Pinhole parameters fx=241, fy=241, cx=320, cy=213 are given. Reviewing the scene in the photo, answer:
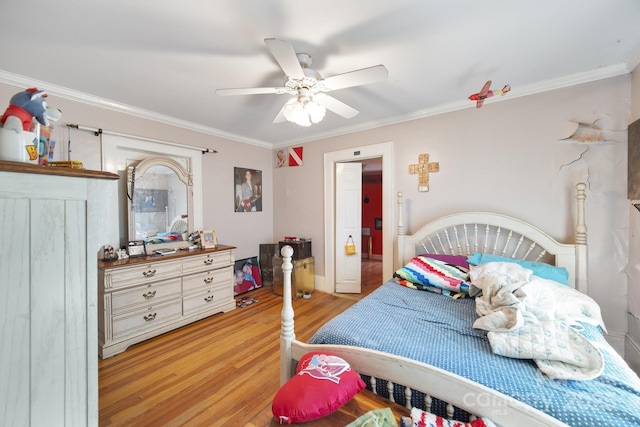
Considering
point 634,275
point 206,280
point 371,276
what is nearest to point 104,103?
point 206,280

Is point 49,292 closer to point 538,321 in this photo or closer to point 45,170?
point 45,170

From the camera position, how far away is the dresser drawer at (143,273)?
83.9 inches

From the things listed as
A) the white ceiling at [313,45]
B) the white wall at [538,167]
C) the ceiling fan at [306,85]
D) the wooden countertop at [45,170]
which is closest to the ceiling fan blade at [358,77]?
the ceiling fan at [306,85]

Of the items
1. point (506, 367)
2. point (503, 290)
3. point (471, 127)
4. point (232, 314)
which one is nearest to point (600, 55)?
point (471, 127)

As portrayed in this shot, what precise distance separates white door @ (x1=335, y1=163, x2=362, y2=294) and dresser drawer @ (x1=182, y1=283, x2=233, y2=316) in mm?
1556

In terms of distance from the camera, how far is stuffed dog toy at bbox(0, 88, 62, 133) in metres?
0.72

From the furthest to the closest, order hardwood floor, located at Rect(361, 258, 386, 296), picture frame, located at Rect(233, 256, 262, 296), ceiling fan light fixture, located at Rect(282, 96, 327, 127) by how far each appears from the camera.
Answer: hardwood floor, located at Rect(361, 258, 386, 296)
picture frame, located at Rect(233, 256, 262, 296)
ceiling fan light fixture, located at Rect(282, 96, 327, 127)

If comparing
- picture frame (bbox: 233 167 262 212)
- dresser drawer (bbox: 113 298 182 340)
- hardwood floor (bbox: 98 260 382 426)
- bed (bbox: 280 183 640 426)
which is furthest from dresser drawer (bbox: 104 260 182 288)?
bed (bbox: 280 183 640 426)

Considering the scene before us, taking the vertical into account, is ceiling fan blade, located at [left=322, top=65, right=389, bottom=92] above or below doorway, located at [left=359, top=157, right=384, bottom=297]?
above

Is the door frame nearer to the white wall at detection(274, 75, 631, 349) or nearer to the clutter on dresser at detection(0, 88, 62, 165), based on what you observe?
the white wall at detection(274, 75, 631, 349)

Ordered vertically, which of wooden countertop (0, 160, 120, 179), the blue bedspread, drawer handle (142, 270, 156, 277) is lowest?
the blue bedspread

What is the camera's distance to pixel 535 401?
0.86m

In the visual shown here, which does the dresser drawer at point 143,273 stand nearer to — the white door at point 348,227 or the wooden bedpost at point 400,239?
the white door at point 348,227

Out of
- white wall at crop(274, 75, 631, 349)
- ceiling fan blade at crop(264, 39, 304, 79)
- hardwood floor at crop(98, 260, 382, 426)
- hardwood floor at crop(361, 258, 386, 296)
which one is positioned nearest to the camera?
ceiling fan blade at crop(264, 39, 304, 79)
